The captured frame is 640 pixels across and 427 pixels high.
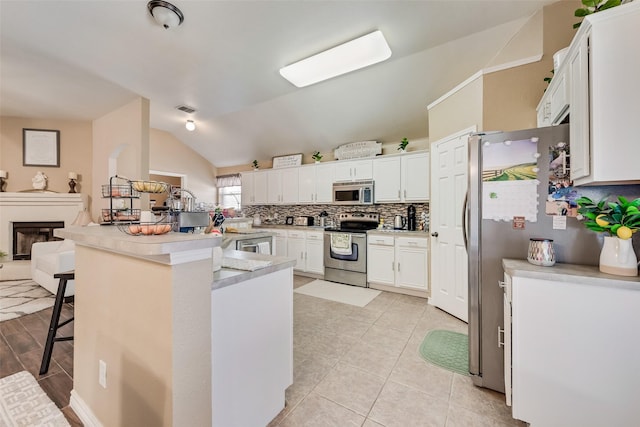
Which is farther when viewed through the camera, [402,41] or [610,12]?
[402,41]

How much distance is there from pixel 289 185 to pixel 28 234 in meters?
4.90

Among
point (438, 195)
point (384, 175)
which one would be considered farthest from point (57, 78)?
point (438, 195)

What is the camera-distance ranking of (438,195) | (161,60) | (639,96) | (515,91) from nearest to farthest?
(639,96) → (515,91) → (161,60) → (438,195)

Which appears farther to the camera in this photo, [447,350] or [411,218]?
[411,218]

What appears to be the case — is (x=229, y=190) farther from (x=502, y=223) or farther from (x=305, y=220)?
(x=502, y=223)

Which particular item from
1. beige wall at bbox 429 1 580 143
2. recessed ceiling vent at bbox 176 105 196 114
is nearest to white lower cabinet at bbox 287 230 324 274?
recessed ceiling vent at bbox 176 105 196 114

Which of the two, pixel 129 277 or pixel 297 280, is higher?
pixel 129 277

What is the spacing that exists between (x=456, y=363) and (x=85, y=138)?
698 centimetres

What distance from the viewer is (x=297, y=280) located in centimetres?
446

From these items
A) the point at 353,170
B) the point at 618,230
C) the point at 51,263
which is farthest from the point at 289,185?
the point at 618,230

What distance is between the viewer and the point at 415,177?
12.5ft

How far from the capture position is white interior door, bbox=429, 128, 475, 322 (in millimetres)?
2705

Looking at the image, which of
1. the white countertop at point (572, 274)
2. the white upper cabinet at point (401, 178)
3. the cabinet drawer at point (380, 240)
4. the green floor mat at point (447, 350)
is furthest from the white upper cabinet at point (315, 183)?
the white countertop at point (572, 274)

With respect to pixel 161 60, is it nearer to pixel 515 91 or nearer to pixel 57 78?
pixel 57 78
